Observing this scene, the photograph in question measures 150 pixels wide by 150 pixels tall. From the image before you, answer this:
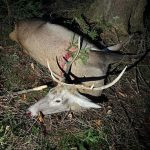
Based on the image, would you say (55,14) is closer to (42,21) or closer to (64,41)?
(42,21)

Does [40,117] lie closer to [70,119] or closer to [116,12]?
[70,119]

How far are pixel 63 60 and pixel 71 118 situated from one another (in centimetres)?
101

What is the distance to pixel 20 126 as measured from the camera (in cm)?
521

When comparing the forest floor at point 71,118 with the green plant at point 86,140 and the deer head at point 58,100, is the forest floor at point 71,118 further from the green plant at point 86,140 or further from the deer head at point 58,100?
the deer head at point 58,100

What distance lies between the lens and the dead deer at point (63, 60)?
5.41m

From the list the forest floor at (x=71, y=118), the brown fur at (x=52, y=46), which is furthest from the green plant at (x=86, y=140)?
the brown fur at (x=52, y=46)

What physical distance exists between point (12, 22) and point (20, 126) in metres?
2.58

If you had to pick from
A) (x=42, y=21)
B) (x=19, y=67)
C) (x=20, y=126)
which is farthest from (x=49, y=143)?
(x=42, y=21)

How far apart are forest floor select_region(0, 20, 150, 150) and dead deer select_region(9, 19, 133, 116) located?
0.20 metres

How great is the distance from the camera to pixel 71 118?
5531 mm

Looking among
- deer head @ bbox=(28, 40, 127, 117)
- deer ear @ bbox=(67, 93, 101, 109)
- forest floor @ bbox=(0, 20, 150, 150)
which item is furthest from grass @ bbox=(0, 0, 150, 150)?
deer ear @ bbox=(67, 93, 101, 109)

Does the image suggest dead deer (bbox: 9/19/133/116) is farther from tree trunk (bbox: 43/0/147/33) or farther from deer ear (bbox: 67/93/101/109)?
tree trunk (bbox: 43/0/147/33)

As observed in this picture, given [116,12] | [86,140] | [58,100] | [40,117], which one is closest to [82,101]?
[58,100]

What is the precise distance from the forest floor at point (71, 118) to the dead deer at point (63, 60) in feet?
0.65
